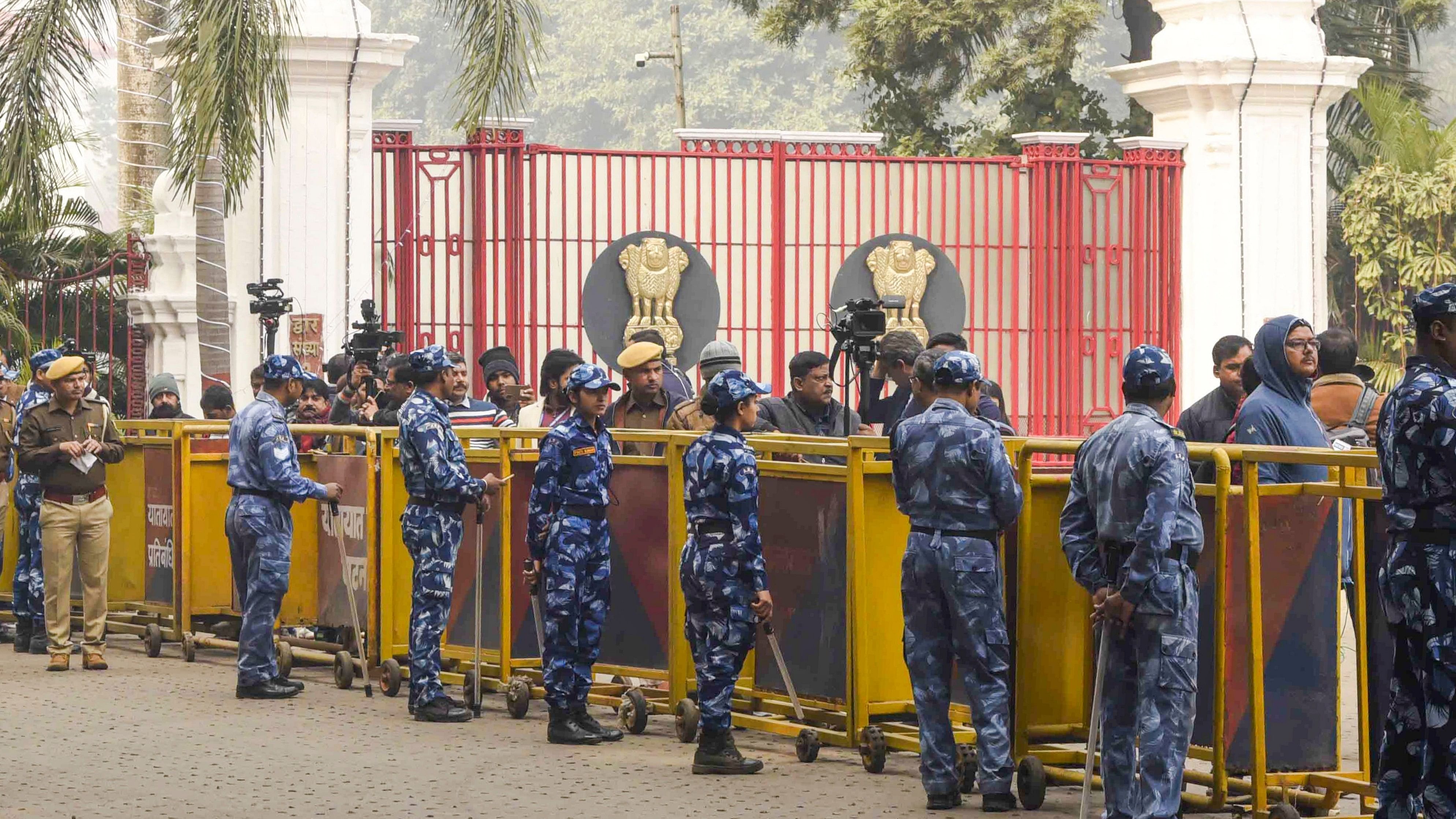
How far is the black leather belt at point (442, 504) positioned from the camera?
9500 millimetres

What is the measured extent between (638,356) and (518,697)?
1695mm

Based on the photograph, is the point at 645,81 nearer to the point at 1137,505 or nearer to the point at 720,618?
the point at 720,618

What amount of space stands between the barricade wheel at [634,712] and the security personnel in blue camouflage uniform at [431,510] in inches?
31.2

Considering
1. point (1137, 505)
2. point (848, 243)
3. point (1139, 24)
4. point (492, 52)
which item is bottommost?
point (1137, 505)

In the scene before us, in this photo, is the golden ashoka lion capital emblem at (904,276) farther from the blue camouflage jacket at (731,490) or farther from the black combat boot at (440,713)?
the blue camouflage jacket at (731,490)

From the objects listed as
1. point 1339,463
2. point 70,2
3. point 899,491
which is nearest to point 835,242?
point 70,2

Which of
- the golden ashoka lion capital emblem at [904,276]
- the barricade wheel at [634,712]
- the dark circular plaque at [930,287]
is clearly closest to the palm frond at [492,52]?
the dark circular plaque at [930,287]

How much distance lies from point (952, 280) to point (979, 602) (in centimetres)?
973

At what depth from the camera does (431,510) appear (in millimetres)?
9516

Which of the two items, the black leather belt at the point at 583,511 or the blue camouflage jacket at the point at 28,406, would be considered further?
the blue camouflage jacket at the point at 28,406

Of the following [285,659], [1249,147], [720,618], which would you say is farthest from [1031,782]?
[1249,147]

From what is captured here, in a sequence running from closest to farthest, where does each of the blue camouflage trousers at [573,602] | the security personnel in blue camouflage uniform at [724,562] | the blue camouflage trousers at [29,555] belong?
the security personnel in blue camouflage uniform at [724,562]
the blue camouflage trousers at [573,602]
the blue camouflage trousers at [29,555]

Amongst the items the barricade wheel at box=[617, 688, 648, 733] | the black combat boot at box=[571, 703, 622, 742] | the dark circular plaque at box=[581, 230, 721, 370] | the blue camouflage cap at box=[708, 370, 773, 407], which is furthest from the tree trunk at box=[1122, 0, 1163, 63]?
the blue camouflage cap at box=[708, 370, 773, 407]

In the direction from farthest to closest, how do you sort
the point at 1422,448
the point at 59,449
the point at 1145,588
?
the point at 59,449 < the point at 1145,588 < the point at 1422,448
